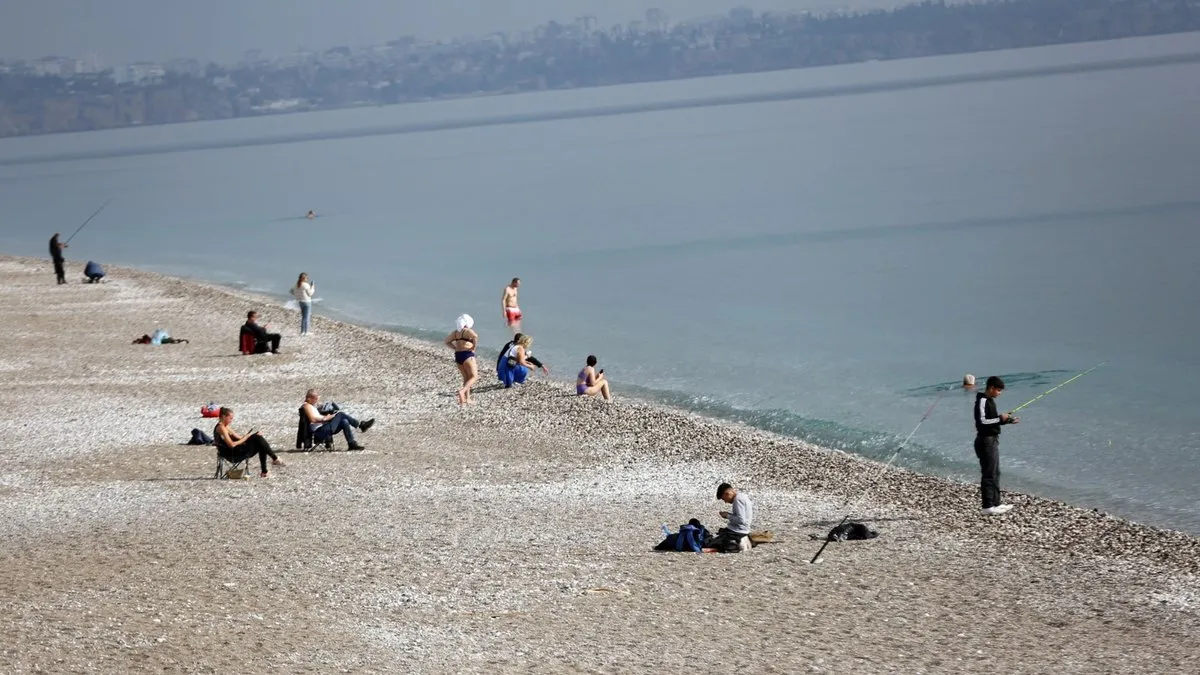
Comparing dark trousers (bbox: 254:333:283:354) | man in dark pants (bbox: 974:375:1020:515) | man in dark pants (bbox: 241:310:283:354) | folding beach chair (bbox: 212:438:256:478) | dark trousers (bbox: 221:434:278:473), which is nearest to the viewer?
man in dark pants (bbox: 974:375:1020:515)

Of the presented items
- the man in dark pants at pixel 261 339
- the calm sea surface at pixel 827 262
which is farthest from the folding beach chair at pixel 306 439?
the man in dark pants at pixel 261 339

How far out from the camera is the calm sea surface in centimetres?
2523

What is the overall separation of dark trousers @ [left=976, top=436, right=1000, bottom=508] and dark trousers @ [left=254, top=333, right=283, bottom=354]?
16197 millimetres

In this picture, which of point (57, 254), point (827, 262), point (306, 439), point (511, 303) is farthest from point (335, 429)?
point (827, 262)

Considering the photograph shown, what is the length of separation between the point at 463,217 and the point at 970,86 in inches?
5167

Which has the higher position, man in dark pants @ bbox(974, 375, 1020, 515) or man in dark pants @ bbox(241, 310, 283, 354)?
man in dark pants @ bbox(974, 375, 1020, 515)

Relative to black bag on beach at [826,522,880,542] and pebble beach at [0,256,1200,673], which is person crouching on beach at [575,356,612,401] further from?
black bag on beach at [826,522,880,542]

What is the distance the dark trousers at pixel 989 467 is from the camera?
51.4 feet

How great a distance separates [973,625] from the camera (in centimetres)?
1262

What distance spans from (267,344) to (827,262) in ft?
82.2

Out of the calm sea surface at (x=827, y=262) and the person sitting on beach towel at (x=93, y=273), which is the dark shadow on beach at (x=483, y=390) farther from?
the person sitting on beach towel at (x=93, y=273)

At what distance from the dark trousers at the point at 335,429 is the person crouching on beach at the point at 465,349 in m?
3.51

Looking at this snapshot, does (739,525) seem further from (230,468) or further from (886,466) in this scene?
(230,468)

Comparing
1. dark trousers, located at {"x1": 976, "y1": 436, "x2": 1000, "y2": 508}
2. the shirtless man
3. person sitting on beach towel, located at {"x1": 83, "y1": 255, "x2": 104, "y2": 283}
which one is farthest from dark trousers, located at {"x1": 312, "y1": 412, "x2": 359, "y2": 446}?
person sitting on beach towel, located at {"x1": 83, "y1": 255, "x2": 104, "y2": 283}
